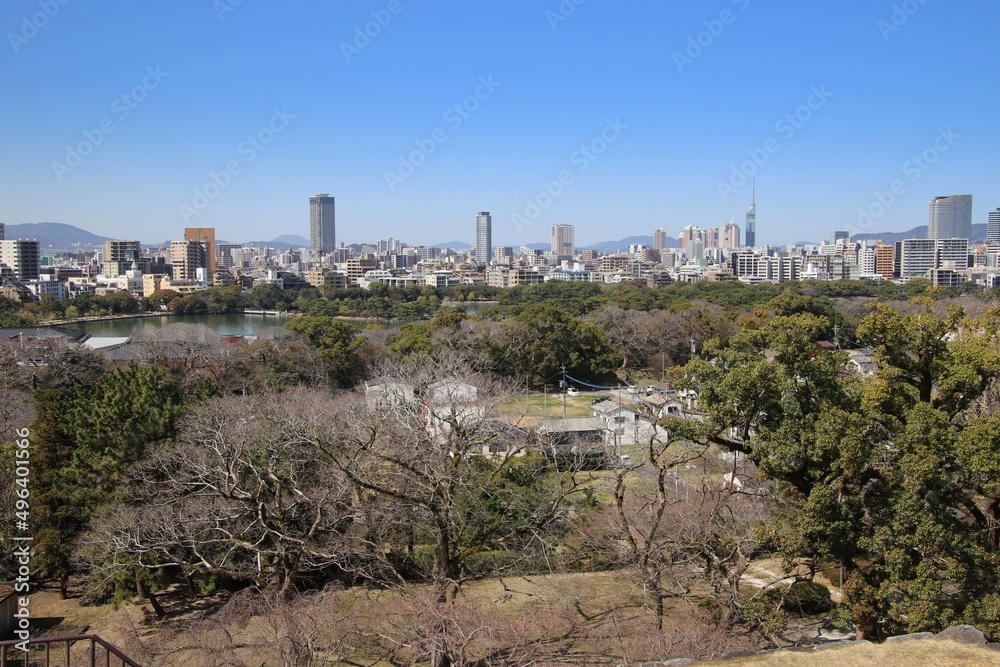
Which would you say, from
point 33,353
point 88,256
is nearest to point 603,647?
point 33,353

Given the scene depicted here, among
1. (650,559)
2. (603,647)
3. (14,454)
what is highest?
(14,454)

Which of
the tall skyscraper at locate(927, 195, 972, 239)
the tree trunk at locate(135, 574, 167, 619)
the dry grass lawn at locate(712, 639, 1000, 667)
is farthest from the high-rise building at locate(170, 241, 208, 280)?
the tall skyscraper at locate(927, 195, 972, 239)

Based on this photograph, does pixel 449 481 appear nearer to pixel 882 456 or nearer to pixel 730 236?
pixel 882 456

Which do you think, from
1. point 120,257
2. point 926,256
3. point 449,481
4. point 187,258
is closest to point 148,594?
point 449,481

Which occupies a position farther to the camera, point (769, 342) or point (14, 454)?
point (14, 454)

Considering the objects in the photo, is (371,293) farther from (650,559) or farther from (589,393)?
(650,559)

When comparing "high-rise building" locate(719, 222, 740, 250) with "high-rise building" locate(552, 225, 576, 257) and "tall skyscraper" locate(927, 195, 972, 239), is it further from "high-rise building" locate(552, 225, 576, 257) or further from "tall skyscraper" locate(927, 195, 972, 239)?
"tall skyscraper" locate(927, 195, 972, 239)

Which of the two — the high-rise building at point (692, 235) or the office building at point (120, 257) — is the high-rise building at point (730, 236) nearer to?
the high-rise building at point (692, 235)
